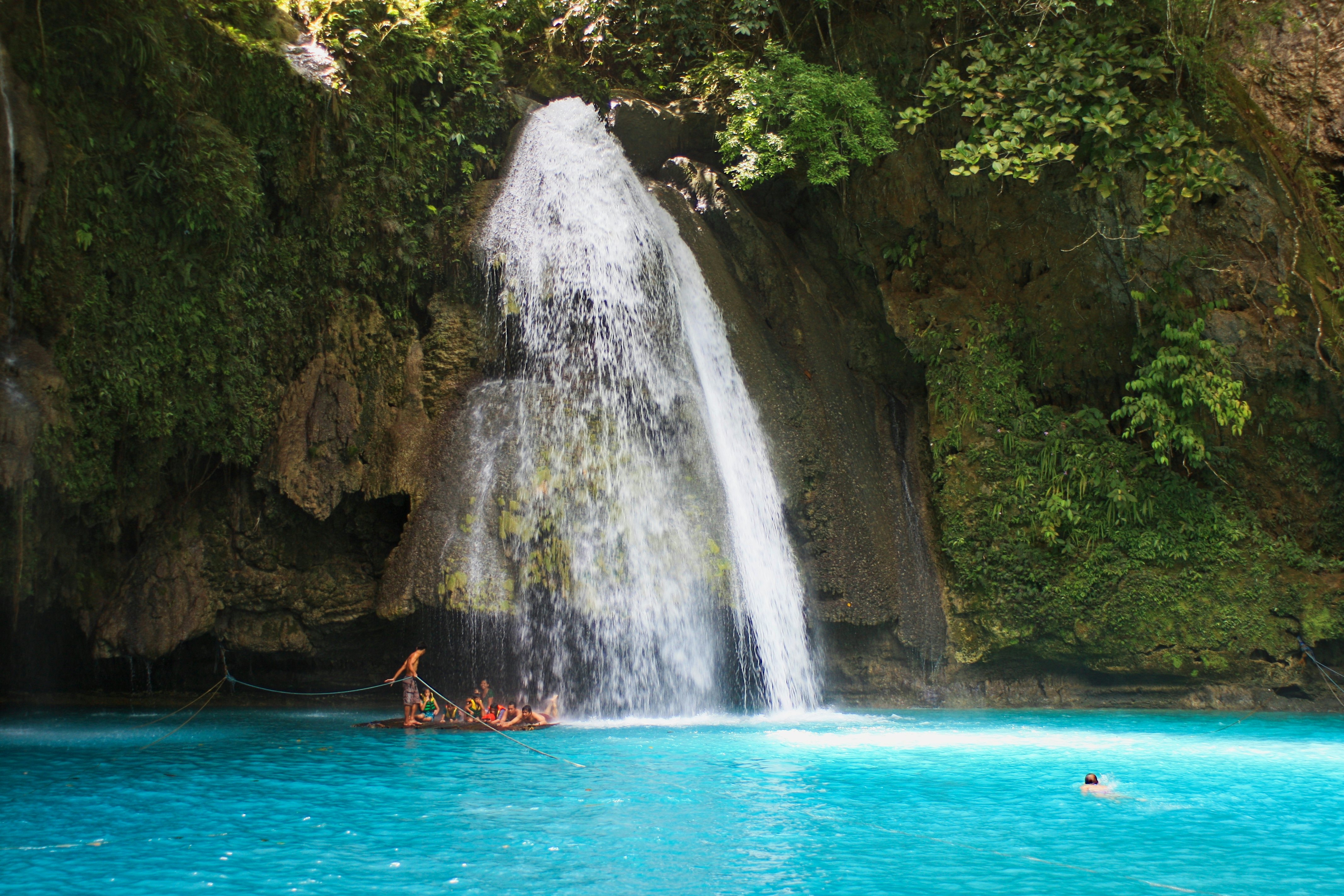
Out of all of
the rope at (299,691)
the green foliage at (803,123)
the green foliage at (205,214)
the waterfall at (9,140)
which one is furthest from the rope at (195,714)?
the green foliage at (803,123)

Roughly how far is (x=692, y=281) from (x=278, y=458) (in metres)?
6.97

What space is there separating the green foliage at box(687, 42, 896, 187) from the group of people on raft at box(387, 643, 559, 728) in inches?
345

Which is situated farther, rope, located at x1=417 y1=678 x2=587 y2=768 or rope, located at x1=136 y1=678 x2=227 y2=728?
rope, located at x1=136 y1=678 x2=227 y2=728

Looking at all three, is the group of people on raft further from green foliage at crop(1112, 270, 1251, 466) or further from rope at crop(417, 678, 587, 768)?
green foliage at crop(1112, 270, 1251, 466)

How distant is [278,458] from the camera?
40.5ft

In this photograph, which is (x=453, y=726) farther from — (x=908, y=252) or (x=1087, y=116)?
(x=1087, y=116)

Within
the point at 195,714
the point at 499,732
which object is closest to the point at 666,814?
the point at 499,732

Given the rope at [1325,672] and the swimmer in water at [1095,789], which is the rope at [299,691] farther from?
the rope at [1325,672]

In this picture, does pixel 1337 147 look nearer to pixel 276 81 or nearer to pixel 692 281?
pixel 692 281

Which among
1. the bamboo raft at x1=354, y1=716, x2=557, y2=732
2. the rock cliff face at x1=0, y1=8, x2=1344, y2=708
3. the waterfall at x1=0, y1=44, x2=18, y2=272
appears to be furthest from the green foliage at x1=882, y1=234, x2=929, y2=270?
the waterfall at x1=0, y1=44, x2=18, y2=272

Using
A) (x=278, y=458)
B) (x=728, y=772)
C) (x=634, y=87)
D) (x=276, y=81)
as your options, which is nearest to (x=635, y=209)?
(x=634, y=87)

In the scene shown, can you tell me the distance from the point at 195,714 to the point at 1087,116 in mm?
15184

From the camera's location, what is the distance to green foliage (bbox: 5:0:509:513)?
10.5 meters

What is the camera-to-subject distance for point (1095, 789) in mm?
7383
